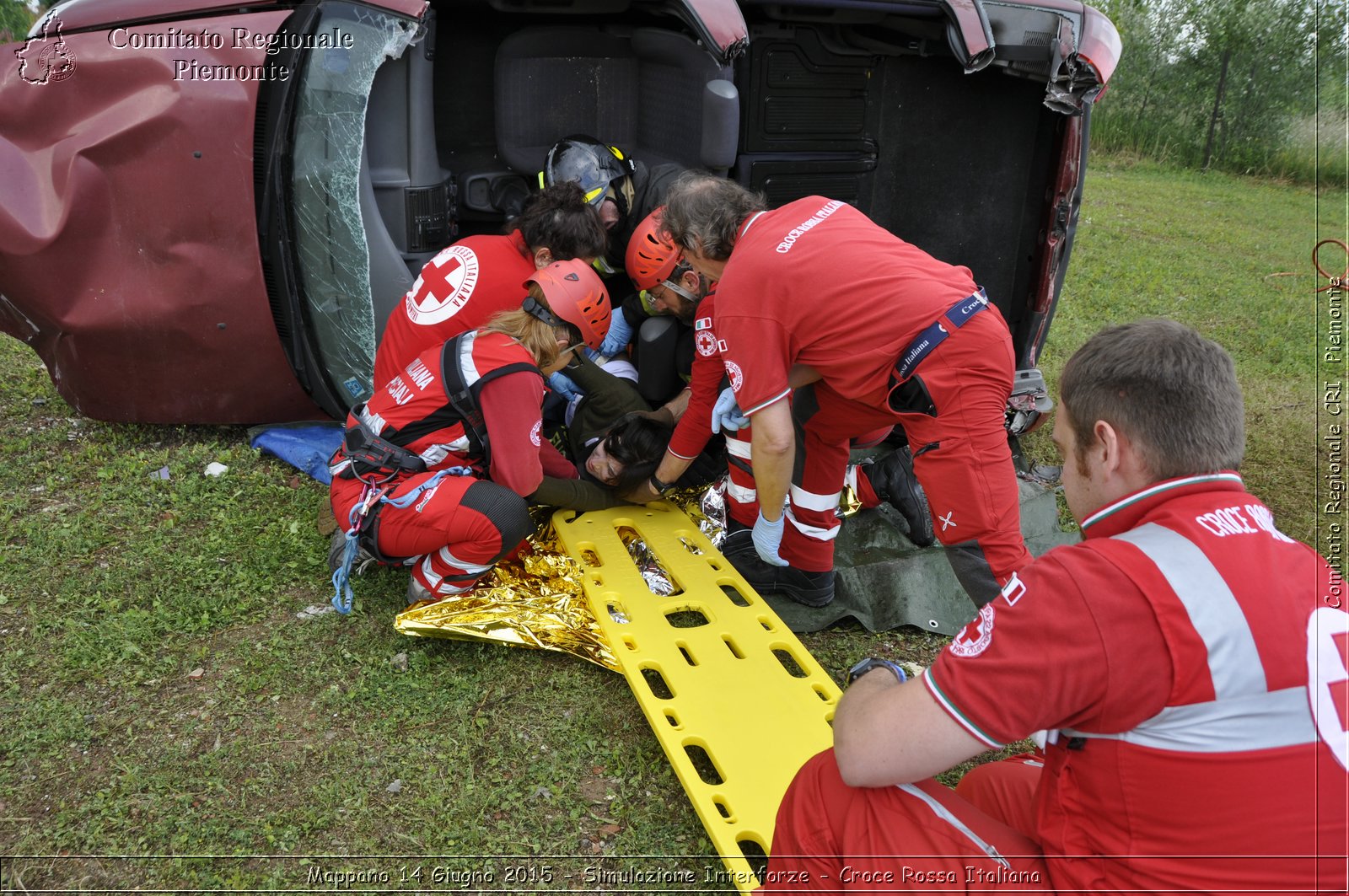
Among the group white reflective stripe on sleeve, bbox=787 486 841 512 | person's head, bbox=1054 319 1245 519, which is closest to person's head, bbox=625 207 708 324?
white reflective stripe on sleeve, bbox=787 486 841 512

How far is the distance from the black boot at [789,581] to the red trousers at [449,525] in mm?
993

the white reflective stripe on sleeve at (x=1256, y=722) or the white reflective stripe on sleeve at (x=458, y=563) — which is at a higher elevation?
the white reflective stripe on sleeve at (x=1256, y=722)

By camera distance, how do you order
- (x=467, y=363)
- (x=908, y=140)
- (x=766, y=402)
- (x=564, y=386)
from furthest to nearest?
(x=908, y=140) < (x=564, y=386) < (x=467, y=363) < (x=766, y=402)

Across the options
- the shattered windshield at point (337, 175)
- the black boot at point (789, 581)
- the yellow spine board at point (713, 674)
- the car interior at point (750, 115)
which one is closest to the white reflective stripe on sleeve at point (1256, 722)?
the yellow spine board at point (713, 674)

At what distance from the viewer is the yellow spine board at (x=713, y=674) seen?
8.59 feet

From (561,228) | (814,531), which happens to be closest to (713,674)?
(814,531)

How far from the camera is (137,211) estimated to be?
399 cm

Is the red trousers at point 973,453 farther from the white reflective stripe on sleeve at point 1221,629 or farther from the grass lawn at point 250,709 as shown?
the white reflective stripe on sleeve at point 1221,629

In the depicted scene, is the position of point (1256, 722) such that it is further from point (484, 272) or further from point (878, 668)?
point (484, 272)

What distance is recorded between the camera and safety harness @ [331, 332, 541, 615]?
3252mm

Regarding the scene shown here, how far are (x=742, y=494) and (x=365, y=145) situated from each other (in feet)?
7.23

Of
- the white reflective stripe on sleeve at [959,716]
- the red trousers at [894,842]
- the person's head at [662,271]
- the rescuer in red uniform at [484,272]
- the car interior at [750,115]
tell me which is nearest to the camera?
the white reflective stripe on sleeve at [959,716]

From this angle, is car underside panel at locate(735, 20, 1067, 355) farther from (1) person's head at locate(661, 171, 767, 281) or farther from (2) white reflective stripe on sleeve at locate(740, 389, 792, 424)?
(2) white reflective stripe on sleeve at locate(740, 389, 792, 424)

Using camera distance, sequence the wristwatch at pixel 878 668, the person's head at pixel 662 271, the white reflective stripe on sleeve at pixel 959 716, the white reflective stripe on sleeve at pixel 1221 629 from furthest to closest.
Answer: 1. the person's head at pixel 662 271
2. the wristwatch at pixel 878 668
3. the white reflective stripe on sleeve at pixel 959 716
4. the white reflective stripe on sleeve at pixel 1221 629
